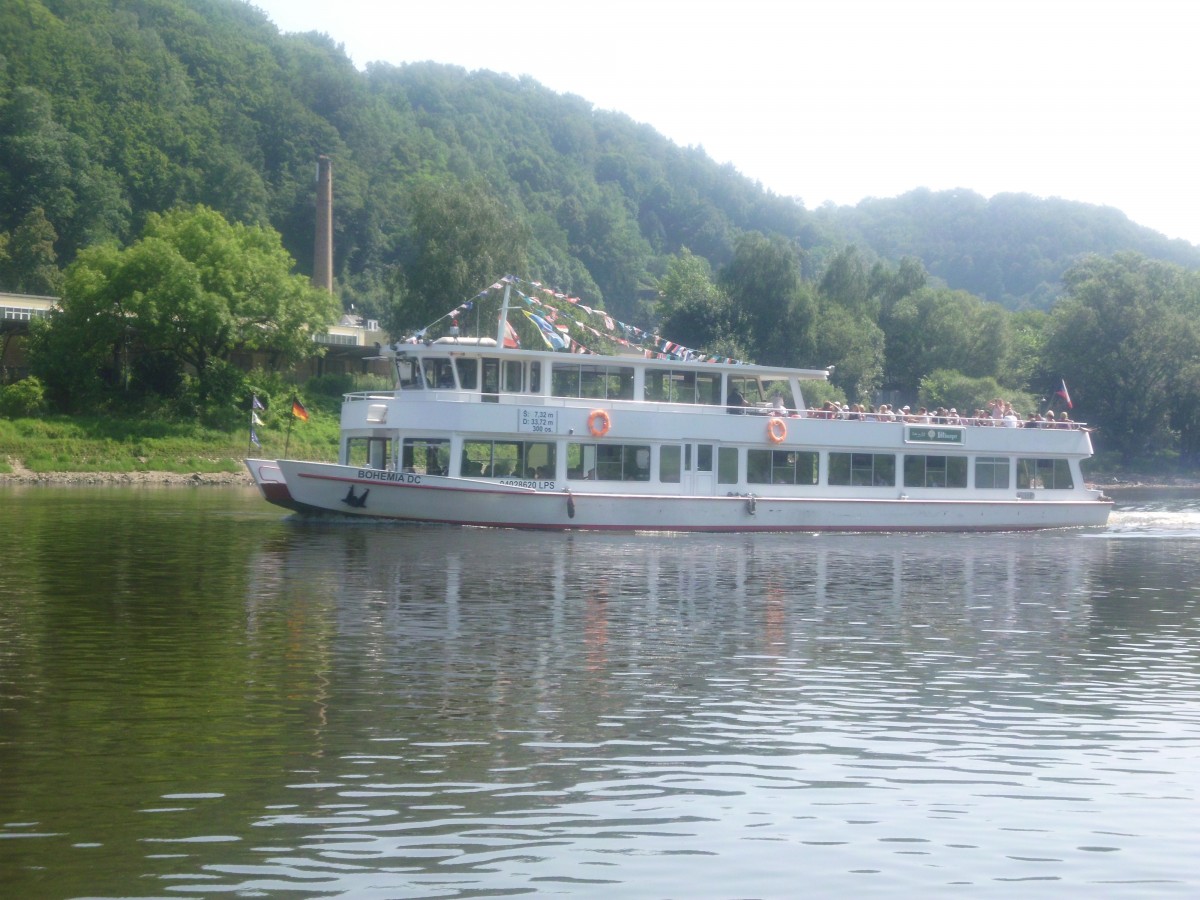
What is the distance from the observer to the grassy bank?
195 feet

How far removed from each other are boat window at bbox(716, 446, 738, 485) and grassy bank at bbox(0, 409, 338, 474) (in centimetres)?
2476

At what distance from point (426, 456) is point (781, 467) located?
34.8 ft

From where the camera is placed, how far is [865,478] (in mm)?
40656

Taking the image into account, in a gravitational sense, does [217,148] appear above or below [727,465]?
above

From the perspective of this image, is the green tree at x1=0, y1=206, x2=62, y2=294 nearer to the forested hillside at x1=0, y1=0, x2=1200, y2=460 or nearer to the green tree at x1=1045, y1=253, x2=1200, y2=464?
the forested hillside at x1=0, y1=0, x2=1200, y2=460

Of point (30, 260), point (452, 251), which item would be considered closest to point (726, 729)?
point (452, 251)

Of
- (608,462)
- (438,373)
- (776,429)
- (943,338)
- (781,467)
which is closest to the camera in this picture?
(438,373)

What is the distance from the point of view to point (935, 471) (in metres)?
41.7

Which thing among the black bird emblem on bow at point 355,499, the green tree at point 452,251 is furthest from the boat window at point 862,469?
the green tree at point 452,251

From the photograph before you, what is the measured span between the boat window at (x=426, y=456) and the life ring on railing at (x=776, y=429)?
9.45 m

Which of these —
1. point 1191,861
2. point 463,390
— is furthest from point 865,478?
point 1191,861

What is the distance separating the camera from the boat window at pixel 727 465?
3847cm

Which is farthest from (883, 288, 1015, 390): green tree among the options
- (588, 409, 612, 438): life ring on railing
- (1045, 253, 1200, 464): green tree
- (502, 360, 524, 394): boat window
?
(502, 360, 524, 394): boat window

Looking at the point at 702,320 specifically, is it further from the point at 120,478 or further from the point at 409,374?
the point at 409,374
